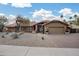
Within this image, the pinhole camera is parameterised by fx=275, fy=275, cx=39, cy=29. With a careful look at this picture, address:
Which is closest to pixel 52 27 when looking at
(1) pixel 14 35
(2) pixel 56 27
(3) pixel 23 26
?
(2) pixel 56 27

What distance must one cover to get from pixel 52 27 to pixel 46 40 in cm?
26

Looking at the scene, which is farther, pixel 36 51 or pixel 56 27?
pixel 56 27

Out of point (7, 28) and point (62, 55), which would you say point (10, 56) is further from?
point (62, 55)

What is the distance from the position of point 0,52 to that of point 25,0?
1024 mm

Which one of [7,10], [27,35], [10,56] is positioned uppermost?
[7,10]

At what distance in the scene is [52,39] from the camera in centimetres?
491

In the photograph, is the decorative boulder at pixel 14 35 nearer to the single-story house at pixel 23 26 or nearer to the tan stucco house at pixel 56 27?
the single-story house at pixel 23 26

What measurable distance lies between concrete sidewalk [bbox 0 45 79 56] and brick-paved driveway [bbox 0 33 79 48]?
0.25 feet

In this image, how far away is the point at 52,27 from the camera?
4.99 m

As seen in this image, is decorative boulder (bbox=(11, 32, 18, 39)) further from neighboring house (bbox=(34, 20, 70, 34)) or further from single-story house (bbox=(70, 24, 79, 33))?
single-story house (bbox=(70, 24, 79, 33))

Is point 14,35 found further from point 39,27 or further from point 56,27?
point 56,27

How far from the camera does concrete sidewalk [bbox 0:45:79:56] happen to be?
4805mm

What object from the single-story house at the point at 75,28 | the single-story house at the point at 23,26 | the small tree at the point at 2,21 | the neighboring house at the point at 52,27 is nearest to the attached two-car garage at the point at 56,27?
the neighboring house at the point at 52,27

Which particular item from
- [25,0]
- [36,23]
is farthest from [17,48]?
[25,0]
